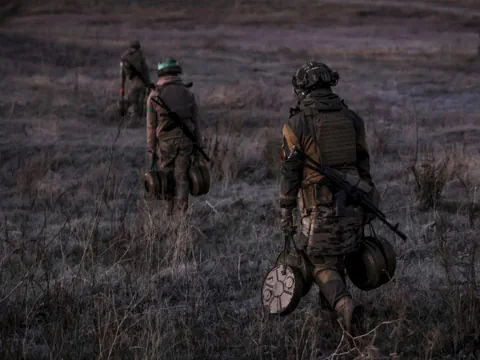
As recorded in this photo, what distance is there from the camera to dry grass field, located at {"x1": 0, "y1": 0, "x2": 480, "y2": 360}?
4.80 metres

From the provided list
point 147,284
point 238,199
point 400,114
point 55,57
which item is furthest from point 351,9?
point 147,284

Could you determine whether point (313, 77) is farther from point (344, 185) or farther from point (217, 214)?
point (217, 214)

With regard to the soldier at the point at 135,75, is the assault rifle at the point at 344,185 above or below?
above

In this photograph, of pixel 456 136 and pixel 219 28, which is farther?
pixel 219 28

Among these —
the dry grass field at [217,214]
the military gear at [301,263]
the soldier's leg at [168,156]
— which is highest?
the military gear at [301,263]

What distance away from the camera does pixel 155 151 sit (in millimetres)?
8211

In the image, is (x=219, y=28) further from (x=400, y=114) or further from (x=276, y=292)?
(x=276, y=292)

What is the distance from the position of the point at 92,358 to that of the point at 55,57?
23112 mm

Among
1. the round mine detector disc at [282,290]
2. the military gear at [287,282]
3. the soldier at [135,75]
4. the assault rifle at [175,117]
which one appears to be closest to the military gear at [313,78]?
the military gear at [287,282]

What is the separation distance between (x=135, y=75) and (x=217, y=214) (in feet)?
24.7

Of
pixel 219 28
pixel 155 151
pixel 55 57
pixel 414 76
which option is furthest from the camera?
pixel 219 28

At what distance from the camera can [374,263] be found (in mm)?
4789

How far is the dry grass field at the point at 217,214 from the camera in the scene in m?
4.80

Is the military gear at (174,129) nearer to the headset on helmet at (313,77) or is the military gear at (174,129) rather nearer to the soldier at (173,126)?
the soldier at (173,126)
